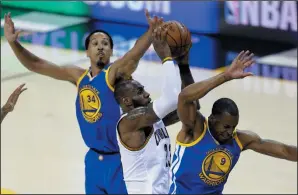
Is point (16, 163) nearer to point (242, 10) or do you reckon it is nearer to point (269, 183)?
point (269, 183)

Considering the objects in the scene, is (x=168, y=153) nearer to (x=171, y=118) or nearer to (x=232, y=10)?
(x=171, y=118)

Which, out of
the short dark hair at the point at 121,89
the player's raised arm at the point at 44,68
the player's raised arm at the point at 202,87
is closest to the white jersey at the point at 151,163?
the short dark hair at the point at 121,89

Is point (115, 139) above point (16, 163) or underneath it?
above

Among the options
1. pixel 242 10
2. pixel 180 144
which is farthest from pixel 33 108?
pixel 180 144

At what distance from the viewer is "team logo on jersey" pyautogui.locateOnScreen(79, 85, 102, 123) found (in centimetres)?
638

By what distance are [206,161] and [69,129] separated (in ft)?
15.6

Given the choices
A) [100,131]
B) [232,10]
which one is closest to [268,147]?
[100,131]

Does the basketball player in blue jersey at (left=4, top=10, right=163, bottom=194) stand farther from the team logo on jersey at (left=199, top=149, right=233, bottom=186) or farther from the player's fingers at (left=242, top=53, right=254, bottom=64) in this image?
the player's fingers at (left=242, top=53, right=254, bottom=64)

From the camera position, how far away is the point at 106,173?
657 cm

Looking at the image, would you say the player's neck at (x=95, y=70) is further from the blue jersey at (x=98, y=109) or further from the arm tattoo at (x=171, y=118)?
the arm tattoo at (x=171, y=118)

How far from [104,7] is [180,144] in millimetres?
9902

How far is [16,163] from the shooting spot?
9.13 m

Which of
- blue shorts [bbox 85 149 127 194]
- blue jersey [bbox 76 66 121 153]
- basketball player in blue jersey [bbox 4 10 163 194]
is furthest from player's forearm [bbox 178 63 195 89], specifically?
blue shorts [bbox 85 149 127 194]

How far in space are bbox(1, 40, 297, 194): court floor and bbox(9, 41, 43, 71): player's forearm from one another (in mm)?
2154
